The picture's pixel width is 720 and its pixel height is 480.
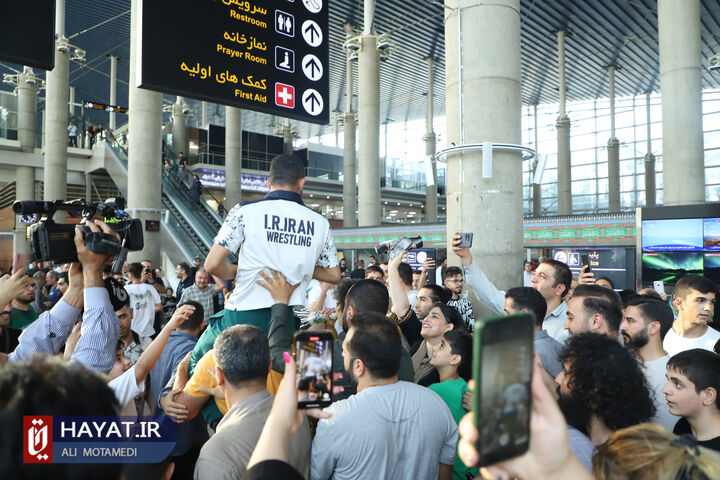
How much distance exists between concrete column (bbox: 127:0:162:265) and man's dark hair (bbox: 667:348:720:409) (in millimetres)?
13441

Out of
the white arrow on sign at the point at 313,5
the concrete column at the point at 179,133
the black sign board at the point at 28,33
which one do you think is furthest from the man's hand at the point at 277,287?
the concrete column at the point at 179,133

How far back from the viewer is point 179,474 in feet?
9.00

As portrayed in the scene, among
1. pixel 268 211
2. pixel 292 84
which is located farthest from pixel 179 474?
pixel 292 84

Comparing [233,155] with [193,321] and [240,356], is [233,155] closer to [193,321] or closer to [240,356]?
[193,321]

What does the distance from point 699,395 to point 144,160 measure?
555 inches

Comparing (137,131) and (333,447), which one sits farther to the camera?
(137,131)

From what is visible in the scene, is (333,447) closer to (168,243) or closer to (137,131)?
(137,131)

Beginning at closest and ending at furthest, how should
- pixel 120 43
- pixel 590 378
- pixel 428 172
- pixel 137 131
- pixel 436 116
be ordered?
pixel 590 378, pixel 428 172, pixel 137 131, pixel 120 43, pixel 436 116

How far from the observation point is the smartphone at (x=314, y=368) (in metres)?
1.44

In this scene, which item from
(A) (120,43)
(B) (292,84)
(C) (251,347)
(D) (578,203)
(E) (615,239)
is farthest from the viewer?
(D) (578,203)

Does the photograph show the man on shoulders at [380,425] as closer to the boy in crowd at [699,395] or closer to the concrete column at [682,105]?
the boy in crowd at [699,395]

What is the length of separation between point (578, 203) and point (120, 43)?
32.6m

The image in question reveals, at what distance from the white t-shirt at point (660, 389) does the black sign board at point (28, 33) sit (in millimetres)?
4724

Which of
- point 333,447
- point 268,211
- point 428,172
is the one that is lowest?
point 333,447
